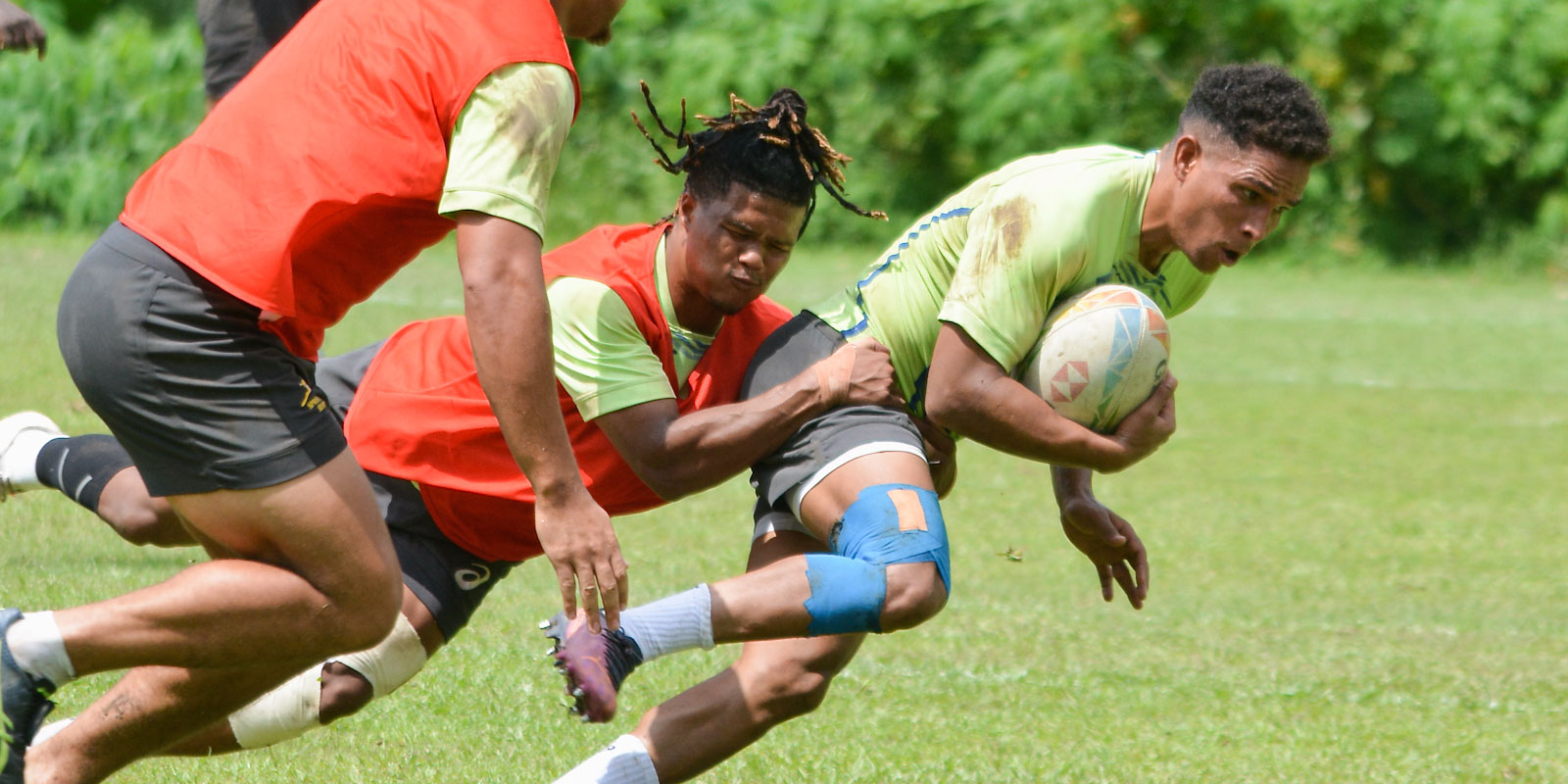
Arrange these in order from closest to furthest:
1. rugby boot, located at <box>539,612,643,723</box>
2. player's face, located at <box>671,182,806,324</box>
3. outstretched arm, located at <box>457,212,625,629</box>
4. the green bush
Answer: outstretched arm, located at <box>457,212,625,629</box>
rugby boot, located at <box>539,612,643,723</box>
player's face, located at <box>671,182,806,324</box>
the green bush

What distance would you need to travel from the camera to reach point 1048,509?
8375mm

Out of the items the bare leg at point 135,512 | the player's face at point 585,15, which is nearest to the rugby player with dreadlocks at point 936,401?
the player's face at point 585,15

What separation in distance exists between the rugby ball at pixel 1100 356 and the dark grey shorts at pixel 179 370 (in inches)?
69.7

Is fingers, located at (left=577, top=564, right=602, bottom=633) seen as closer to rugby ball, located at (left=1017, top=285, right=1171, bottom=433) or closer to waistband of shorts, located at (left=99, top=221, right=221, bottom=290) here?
waistband of shorts, located at (left=99, top=221, right=221, bottom=290)

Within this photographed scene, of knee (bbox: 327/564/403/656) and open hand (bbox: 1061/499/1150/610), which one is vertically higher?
knee (bbox: 327/564/403/656)

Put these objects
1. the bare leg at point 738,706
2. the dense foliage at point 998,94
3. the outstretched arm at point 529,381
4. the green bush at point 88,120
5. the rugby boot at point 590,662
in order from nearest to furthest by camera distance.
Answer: the outstretched arm at point 529,381 → the rugby boot at point 590,662 → the bare leg at point 738,706 → the green bush at point 88,120 → the dense foliage at point 998,94

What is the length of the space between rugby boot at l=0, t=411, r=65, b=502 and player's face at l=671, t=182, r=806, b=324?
2.06 metres

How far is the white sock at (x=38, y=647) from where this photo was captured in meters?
3.13

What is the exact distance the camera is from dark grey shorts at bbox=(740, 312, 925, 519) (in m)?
4.17

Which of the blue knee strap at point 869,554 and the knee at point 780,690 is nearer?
the blue knee strap at point 869,554

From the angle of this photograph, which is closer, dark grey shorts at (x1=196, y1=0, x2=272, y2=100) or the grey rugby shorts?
the grey rugby shorts

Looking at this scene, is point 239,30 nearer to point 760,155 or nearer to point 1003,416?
point 760,155

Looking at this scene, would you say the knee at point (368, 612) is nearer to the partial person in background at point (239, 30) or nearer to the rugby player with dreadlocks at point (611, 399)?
the rugby player with dreadlocks at point (611, 399)

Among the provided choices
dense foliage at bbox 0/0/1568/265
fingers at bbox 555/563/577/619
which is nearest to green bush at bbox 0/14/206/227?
dense foliage at bbox 0/0/1568/265
